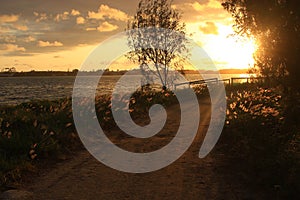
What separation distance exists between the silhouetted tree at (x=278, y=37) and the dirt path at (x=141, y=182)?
2400 mm

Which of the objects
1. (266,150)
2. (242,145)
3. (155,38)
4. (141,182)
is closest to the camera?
(141,182)

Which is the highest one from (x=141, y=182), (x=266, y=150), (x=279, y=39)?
(x=279, y=39)

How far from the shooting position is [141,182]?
23.9ft

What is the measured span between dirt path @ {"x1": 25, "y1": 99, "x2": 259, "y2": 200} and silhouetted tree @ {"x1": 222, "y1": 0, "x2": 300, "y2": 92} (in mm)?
2400

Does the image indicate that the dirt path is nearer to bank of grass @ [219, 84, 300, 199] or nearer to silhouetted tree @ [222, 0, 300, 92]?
bank of grass @ [219, 84, 300, 199]

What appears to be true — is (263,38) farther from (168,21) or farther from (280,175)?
(168,21)

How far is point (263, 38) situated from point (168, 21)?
20.0 metres

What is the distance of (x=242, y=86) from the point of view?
29938 millimetres

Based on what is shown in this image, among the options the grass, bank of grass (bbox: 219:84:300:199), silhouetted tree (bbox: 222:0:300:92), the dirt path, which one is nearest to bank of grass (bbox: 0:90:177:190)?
the grass

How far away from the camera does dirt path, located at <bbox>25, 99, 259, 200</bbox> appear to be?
21.5ft

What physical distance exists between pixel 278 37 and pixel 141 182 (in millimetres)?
4148

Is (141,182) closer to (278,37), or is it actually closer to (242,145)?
(242,145)

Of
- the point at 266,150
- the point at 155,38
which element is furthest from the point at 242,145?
the point at 155,38

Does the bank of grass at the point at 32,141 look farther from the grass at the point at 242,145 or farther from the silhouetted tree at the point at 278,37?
the silhouetted tree at the point at 278,37
